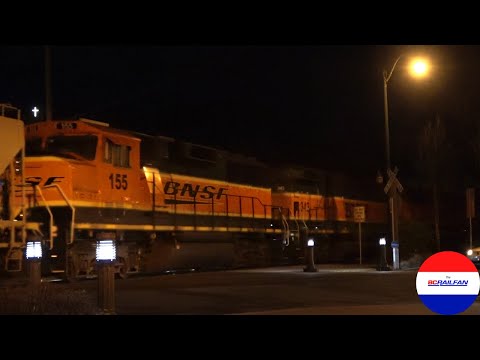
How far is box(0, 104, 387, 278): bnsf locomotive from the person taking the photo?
1719 cm

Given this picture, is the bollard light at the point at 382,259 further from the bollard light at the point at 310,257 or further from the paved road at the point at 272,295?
the paved road at the point at 272,295

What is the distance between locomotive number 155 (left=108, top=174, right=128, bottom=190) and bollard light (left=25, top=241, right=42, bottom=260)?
510 cm

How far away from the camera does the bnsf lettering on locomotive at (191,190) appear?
21312 millimetres

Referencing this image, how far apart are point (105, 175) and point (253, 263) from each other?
977 cm

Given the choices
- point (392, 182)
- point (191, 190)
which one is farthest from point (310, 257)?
point (191, 190)

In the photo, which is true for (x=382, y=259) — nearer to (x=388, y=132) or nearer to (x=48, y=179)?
(x=388, y=132)

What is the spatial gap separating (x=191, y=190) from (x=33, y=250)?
929cm

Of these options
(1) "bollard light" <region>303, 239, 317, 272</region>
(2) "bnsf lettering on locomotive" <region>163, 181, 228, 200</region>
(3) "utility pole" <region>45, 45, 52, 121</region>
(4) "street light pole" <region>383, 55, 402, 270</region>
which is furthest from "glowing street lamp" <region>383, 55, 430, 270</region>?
(3) "utility pole" <region>45, 45, 52, 121</region>

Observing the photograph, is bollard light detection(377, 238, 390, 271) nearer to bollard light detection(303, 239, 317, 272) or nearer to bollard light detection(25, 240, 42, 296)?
bollard light detection(303, 239, 317, 272)

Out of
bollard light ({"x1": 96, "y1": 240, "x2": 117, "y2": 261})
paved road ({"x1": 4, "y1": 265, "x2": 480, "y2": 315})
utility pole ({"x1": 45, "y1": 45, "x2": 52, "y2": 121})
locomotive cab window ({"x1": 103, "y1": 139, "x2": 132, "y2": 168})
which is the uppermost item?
utility pole ({"x1": 45, "y1": 45, "x2": 52, "y2": 121})
